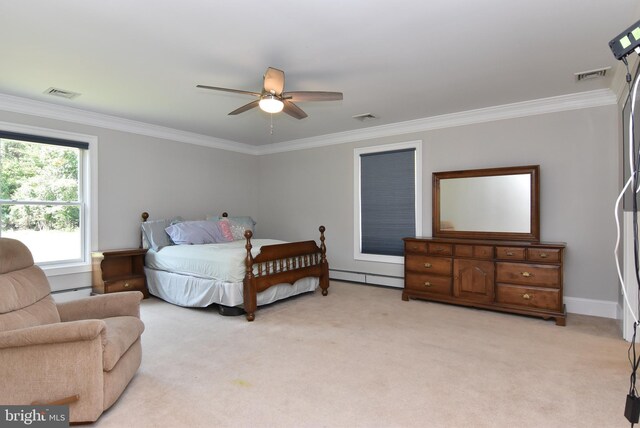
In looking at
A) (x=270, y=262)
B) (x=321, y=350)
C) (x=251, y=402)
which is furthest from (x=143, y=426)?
(x=270, y=262)

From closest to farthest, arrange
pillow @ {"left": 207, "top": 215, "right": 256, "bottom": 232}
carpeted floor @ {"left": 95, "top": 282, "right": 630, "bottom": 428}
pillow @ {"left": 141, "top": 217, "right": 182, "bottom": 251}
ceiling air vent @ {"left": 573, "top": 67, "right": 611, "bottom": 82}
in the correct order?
carpeted floor @ {"left": 95, "top": 282, "right": 630, "bottom": 428} → ceiling air vent @ {"left": 573, "top": 67, "right": 611, "bottom": 82} → pillow @ {"left": 141, "top": 217, "right": 182, "bottom": 251} → pillow @ {"left": 207, "top": 215, "right": 256, "bottom": 232}

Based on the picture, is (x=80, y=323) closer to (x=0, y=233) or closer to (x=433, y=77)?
(x=0, y=233)

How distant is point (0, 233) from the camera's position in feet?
13.1

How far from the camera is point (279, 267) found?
4285 mm

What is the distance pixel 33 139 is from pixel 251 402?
13.7 ft

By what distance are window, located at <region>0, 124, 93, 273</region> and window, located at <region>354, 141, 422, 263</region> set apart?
390cm

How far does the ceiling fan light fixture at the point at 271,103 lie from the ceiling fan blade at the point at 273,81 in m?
0.05

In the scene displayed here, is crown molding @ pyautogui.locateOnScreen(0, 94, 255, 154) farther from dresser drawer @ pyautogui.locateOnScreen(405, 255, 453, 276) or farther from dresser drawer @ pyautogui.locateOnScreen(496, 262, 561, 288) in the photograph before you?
dresser drawer @ pyautogui.locateOnScreen(496, 262, 561, 288)

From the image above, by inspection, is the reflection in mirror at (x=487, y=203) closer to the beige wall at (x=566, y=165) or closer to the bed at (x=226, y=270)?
the beige wall at (x=566, y=165)

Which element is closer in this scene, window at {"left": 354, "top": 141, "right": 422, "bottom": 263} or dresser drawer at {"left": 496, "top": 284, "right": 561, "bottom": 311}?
dresser drawer at {"left": 496, "top": 284, "right": 561, "bottom": 311}

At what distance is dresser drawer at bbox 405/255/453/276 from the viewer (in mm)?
4287

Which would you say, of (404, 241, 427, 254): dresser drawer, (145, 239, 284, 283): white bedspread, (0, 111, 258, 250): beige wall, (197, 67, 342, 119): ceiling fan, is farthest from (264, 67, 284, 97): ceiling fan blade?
(0, 111, 258, 250): beige wall

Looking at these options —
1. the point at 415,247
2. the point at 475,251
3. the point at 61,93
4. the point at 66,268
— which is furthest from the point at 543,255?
the point at 66,268

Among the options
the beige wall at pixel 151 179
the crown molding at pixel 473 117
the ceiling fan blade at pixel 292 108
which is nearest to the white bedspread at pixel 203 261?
the beige wall at pixel 151 179
